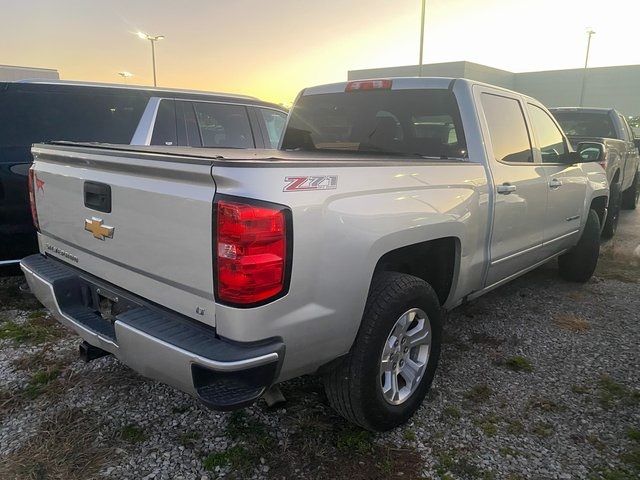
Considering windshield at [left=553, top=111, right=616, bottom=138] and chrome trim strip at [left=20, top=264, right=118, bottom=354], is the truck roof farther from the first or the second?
windshield at [left=553, top=111, right=616, bottom=138]

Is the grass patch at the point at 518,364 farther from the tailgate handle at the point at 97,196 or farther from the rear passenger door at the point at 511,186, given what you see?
the tailgate handle at the point at 97,196

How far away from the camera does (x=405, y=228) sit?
2.50 m

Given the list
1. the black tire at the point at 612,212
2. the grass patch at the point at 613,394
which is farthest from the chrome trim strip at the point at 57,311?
the black tire at the point at 612,212

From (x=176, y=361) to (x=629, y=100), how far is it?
183ft

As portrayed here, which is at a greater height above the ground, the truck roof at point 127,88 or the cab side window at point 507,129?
the truck roof at point 127,88

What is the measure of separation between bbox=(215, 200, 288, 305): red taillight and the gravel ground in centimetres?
104

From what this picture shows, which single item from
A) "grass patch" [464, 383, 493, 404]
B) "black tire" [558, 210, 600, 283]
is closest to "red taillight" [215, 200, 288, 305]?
"grass patch" [464, 383, 493, 404]

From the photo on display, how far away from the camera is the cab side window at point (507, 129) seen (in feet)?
11.6

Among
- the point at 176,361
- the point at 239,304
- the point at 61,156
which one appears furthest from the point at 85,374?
the point at 239,304

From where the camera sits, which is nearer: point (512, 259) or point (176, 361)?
point (176, 361)

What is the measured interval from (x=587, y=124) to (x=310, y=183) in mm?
8360

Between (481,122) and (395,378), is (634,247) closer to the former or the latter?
(481,122)

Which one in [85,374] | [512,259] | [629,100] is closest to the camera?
[85,374]

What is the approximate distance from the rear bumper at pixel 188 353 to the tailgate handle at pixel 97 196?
437 millimetres
